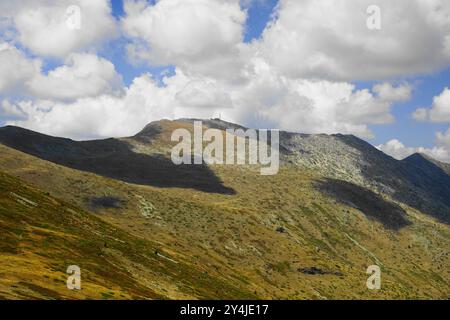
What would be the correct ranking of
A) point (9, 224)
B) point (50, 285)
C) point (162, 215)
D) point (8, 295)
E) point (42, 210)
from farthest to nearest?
point (162, 215) < point (42, 210) < point (9, 224) < point (50, 285) < point (8, 295)

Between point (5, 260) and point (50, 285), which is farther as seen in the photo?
point (5, 260)

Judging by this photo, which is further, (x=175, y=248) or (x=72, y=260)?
(x=175, y=248)

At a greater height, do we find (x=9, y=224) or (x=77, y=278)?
(x=9, y=224)

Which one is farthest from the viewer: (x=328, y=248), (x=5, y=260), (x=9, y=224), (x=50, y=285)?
(x=328, y=248)

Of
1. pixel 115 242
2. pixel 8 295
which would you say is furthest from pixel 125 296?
pixel 115 242

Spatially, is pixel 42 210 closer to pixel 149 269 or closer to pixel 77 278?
pixel 149 269

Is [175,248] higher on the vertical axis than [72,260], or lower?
lower

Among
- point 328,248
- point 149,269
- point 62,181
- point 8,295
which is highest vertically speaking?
point 62,181

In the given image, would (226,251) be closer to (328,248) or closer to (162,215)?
(162,215)

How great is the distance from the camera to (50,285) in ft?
122

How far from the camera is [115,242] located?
70625 millimetres

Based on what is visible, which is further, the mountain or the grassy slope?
the mountain

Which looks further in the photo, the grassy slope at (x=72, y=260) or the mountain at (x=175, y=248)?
the mountain at (x=175, y=248)
